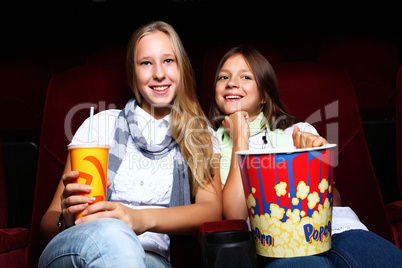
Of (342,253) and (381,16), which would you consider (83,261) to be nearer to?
(342,253)

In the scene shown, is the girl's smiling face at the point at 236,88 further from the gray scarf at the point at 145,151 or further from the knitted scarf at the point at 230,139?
the gray scarf at the point at 145,151

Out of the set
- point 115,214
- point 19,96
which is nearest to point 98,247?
point 115,214

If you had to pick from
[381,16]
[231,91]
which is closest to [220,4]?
[381,16]

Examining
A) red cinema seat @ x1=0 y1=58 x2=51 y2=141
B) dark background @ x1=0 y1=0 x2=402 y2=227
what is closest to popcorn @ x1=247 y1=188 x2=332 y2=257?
red cinema seat @ x1=0 y1=58 x2=51 y2=141

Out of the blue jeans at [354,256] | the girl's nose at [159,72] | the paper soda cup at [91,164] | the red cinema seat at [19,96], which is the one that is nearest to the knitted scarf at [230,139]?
the girl's nose at [159,72]

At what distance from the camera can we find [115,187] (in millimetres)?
1012

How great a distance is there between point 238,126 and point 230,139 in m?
0.09

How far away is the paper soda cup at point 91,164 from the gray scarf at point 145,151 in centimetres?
30

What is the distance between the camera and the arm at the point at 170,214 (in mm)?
717

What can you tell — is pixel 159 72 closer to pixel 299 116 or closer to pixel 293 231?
pixel 299 116

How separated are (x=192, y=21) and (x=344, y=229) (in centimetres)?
258

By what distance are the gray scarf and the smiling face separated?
7cm

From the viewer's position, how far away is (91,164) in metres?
0.69

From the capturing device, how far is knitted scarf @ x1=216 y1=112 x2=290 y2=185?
1.12 meters
